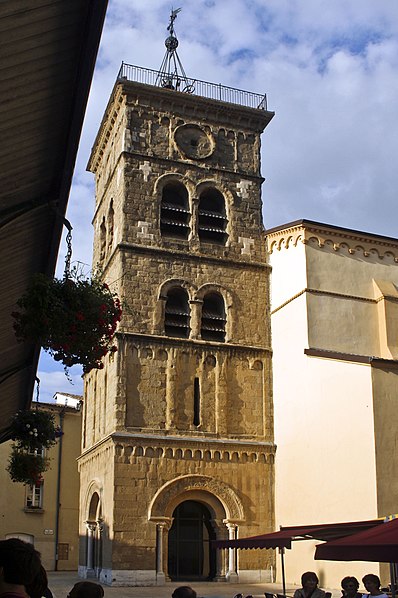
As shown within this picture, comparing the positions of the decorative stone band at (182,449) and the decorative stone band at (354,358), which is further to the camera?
the decorative stone band at (182,449)

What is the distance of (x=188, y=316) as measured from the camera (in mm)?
25891

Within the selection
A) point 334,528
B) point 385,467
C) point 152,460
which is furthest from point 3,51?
point 152,460

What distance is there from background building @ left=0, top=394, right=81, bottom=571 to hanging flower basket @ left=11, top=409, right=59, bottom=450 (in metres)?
23.9

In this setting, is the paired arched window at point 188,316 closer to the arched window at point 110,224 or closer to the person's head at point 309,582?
the arched window at point 110,224

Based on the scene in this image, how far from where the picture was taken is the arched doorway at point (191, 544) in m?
24.0

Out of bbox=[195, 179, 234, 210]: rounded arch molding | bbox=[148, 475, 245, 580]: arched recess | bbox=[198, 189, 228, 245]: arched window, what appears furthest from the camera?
bbox=[195, 179, 234, 210]: rounded arch molding

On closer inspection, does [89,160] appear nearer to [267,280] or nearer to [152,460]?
[267,280]

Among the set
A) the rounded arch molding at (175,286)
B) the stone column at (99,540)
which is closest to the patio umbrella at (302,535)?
the stone column at (99,540)

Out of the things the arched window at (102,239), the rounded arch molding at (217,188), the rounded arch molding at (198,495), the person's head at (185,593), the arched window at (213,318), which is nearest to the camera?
the person's head at (185,593)

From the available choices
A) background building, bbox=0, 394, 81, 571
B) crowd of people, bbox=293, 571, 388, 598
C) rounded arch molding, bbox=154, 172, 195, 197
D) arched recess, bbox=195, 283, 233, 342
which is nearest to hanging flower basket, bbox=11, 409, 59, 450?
crowd of people, bbox=293, 571, 388, 598

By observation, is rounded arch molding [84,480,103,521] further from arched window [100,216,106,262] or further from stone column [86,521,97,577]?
arched window [100,216,106,262]

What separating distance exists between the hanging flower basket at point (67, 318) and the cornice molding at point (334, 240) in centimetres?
1906

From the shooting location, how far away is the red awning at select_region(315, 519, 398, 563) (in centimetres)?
829

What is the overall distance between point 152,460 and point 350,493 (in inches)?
237
